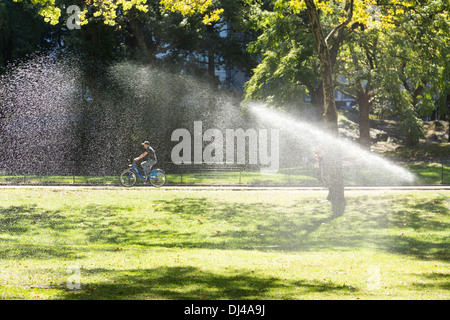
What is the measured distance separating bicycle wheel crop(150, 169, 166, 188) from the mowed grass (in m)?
1.00

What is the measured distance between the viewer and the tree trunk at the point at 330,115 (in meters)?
17.9

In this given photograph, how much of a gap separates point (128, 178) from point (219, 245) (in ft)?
35.8

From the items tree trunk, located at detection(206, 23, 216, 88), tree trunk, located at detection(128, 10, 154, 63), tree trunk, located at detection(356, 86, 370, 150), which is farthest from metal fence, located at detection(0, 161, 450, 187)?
tree trunk, located at detection(206, 23, 216, 88)

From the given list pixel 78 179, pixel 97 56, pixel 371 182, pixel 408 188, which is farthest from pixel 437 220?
pixel 97 56

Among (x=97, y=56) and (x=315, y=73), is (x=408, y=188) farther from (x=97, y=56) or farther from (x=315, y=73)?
(x=97, y=56)

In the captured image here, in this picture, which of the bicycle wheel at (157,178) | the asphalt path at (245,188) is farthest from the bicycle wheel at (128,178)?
the bicycle wheel at (157,178)

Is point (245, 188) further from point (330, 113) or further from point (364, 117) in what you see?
point (364, 117)

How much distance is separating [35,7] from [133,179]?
56.3ft

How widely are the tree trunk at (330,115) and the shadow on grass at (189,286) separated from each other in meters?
9.32

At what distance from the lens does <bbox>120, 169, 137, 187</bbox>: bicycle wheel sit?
23594 mm

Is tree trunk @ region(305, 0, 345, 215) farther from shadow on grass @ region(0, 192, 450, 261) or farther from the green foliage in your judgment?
the green foliage

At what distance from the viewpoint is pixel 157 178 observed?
23.5 meters

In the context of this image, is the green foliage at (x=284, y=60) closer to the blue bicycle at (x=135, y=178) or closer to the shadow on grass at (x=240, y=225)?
the blue bicycle at (x=135, y=178)

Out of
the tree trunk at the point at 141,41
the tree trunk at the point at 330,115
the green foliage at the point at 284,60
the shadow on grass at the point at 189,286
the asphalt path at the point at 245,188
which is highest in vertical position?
the tree trunk at the point at 141,41
